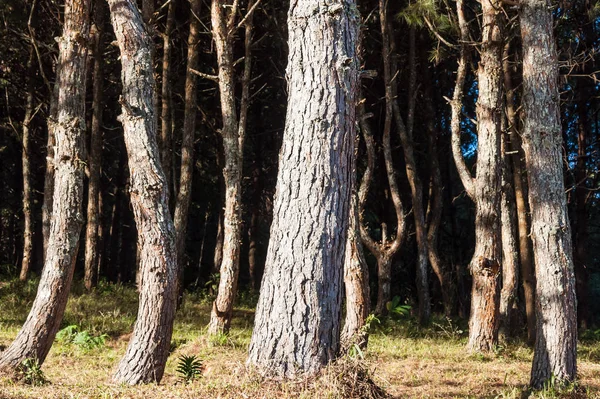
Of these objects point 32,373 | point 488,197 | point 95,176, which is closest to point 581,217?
point 488,197

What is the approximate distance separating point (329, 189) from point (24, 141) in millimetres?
→ 14259

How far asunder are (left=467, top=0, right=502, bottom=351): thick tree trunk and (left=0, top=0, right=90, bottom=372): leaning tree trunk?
21.3ft

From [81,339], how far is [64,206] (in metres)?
3.97

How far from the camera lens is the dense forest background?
16.3 meters

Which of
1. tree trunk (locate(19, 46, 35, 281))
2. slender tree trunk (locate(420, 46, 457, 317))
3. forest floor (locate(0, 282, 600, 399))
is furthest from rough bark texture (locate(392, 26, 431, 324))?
tree trunk (locate(19, 46, 35, 281))

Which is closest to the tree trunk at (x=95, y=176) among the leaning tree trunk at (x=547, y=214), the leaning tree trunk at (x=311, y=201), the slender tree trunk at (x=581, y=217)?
the leaning tree trunk at (x=547, y=214)

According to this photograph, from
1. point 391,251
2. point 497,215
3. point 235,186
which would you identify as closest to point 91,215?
point 235,186

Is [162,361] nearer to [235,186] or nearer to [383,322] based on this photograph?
[235,186]

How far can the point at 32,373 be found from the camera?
7.46 m

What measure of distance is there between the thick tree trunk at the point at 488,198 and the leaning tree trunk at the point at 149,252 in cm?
563

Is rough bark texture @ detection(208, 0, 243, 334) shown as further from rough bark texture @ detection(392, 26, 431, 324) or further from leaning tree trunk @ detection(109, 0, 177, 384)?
rough bark texture @ detection(392, 26, 431, 324)

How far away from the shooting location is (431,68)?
1972cm

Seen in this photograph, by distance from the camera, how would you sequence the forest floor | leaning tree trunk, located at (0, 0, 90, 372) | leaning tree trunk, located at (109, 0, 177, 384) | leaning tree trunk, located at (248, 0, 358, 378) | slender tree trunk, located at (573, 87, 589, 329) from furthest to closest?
slender tree trunk, located at (573, 87, 589, 329)
leaning tree trunk, located at (0, 0, 90, 372)
leaning tree trunk, located at (109, 0, 177, 384)
the forest floor
leaning tree trunk, located at (248, 0, 358, 378)

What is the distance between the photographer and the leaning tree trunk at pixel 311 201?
5223 millimetres
